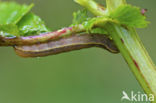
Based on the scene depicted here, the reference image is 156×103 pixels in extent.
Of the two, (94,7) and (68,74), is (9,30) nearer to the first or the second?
(94,7)

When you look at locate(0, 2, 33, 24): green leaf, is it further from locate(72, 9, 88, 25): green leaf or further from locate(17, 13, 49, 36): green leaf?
locate(72, 9, 88, 25): green leaf

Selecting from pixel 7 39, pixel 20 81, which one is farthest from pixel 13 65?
pixel 7 39

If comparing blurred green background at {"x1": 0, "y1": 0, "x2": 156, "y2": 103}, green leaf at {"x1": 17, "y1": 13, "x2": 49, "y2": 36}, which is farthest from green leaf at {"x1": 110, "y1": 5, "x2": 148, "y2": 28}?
blurred green background at {"x1": 0, "y1": 0, "x2": 156, "y2": 103}

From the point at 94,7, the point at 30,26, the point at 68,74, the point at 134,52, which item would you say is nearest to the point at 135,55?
the point at 134,52

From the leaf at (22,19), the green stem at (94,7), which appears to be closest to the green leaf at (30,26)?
the leaf at (22,19)

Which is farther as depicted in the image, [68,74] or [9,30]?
[68,74]

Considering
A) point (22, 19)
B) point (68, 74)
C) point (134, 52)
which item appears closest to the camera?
point (134, 52)

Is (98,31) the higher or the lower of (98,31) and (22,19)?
the lower

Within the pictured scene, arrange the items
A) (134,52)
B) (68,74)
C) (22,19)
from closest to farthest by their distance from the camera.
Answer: (134,52) → (22,19) → (68,74)
